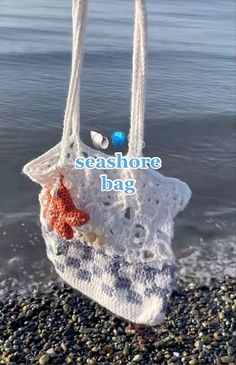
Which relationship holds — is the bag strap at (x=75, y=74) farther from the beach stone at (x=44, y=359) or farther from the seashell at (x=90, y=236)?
the beach stone at (x=44, y=359)

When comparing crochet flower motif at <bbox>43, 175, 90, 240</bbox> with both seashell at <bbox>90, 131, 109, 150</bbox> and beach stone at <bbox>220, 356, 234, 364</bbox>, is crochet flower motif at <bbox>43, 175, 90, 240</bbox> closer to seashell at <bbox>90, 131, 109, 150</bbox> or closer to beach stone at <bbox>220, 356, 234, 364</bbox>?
seashell at <bbox>90, 131, 109, 150</bbox>

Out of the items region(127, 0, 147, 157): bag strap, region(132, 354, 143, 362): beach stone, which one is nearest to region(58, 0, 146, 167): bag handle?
region(127, 0, 147, 157): bag strap

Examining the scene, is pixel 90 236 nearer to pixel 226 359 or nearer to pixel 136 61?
pixel 136 61

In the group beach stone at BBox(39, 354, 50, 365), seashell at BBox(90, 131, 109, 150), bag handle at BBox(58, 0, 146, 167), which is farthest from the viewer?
beach stone at BBox(39, 354, 50, 365)

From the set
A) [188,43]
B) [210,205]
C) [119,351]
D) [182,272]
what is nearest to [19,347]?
[119,351]

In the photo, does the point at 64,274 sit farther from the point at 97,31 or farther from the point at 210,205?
the point at 97,31

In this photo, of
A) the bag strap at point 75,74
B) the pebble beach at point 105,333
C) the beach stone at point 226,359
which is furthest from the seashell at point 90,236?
the beach stone at point 226,359
